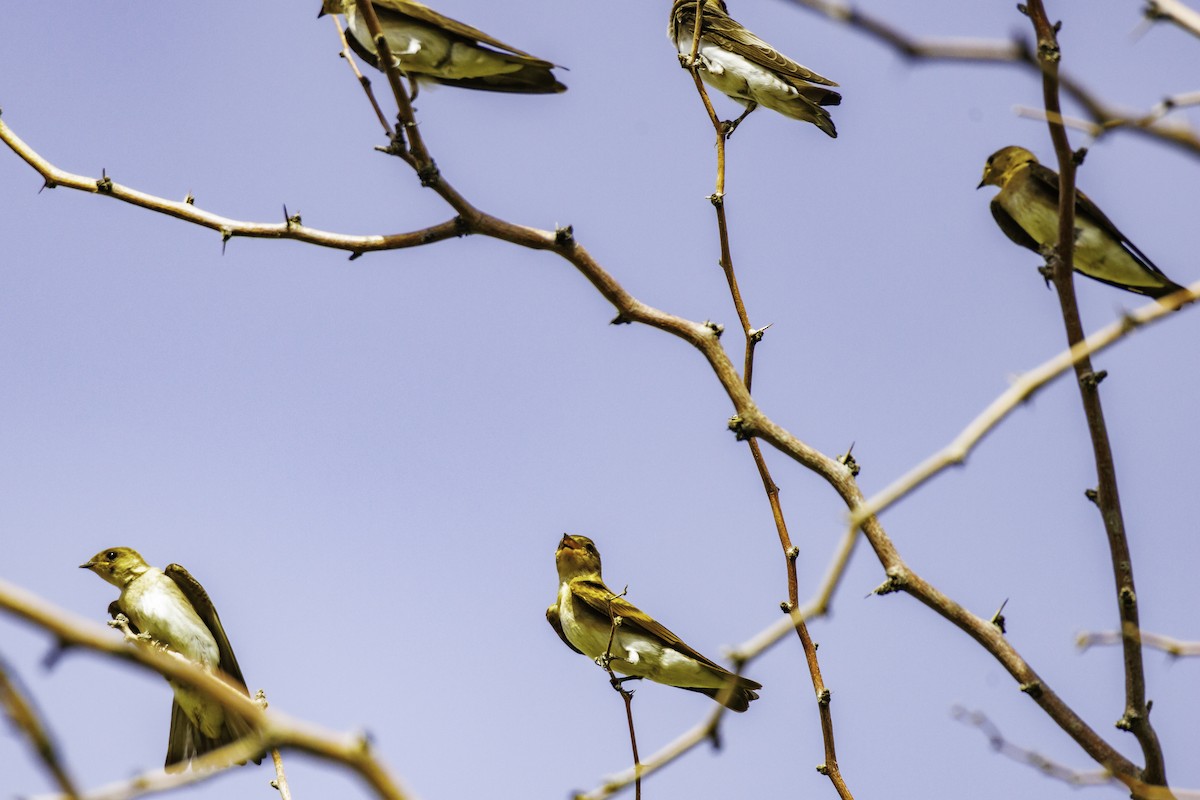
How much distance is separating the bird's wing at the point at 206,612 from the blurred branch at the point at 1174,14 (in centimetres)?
851

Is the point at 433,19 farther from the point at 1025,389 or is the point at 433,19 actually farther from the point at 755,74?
the point at 1025,389

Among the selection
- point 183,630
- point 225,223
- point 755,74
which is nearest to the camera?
point 225,223

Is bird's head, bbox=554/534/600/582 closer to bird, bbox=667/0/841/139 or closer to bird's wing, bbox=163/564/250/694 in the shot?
bird's wing, bbox=163/564/250/694

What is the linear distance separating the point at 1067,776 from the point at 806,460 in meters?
1.62

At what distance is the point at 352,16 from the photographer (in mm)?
8016

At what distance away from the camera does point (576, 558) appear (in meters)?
9.60

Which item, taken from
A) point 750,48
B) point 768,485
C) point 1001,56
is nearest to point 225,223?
point 768,485

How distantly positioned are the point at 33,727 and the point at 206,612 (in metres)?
9.20

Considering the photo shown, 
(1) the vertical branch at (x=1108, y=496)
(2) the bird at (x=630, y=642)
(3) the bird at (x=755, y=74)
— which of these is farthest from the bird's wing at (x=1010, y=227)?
(1) the vertical branch at (x=1108, y=496)

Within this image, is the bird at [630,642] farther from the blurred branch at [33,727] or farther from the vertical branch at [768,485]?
the blurred branch at [33,727]

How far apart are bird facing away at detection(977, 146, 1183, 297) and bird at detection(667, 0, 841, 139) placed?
6.70 ft

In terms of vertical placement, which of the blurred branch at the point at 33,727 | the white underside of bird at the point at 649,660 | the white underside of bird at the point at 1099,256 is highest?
the white underside of bird at the point at 1099,256

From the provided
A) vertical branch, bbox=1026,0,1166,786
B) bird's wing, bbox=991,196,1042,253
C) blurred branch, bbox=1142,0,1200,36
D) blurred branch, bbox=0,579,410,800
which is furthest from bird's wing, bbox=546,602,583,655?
blurred branch, bbox=0,579,410,800

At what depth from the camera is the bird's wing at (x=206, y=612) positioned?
970 centimetres
